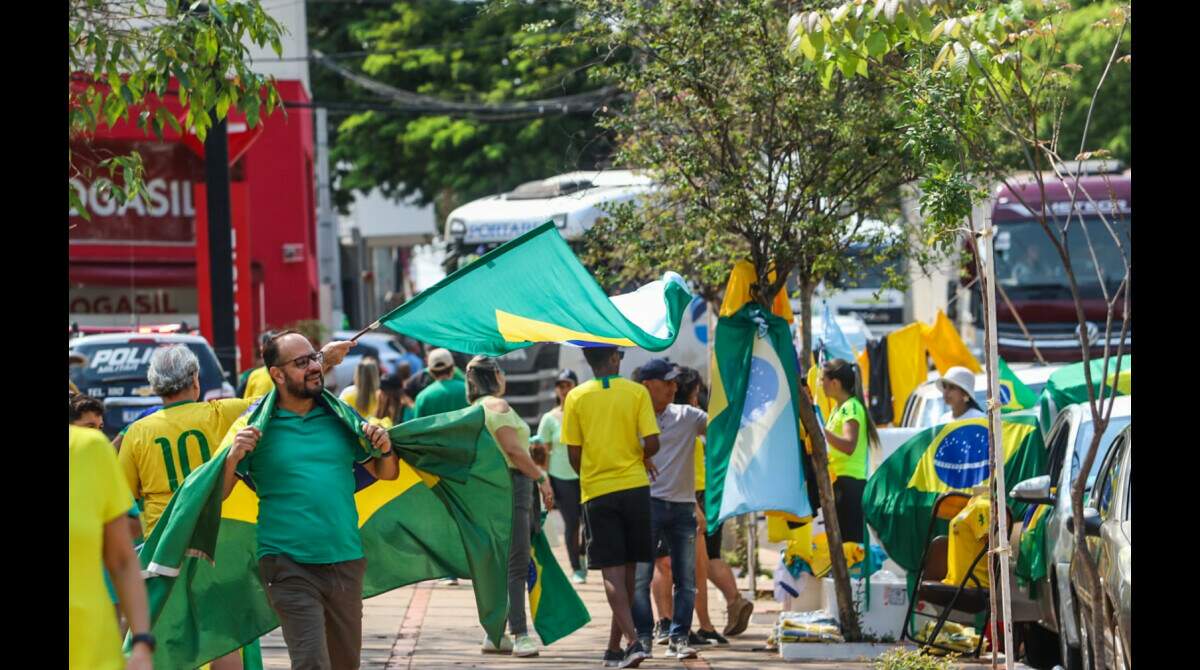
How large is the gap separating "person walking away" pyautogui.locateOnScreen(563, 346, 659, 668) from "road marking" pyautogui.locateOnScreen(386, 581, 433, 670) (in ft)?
4.05

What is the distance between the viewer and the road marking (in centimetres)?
1084

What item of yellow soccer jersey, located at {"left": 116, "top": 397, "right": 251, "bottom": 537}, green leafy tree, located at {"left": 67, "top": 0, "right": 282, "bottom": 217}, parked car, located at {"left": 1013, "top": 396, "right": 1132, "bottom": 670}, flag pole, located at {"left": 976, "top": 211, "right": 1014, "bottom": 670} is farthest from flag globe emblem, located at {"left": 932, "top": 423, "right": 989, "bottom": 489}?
yellow soccer jersey, located at {"left": 116, "top": 397, "right": 251, "bottom": 537}

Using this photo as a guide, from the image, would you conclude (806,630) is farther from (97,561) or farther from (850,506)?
(97,561)

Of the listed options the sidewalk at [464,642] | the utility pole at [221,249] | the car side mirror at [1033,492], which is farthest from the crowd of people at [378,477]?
the utility pole at [221,249]

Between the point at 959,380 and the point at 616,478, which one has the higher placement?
the point at 959,380

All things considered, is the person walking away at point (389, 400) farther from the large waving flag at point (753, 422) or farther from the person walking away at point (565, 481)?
the large waving flag at point (753, 422)

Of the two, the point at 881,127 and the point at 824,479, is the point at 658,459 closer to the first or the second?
the point at 824,479

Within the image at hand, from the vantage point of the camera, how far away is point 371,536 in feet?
27.8

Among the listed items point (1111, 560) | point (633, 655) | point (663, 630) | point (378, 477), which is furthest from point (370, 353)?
point (1111, 560)

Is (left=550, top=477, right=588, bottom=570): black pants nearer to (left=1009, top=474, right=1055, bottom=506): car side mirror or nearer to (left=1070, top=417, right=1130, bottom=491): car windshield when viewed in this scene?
(left=1070, top=417, right=1130, bottom=491): car windshield

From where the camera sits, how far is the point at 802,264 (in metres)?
11.4

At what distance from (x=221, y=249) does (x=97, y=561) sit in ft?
46.6

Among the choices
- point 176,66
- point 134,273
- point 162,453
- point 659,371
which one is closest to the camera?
point 162,453
